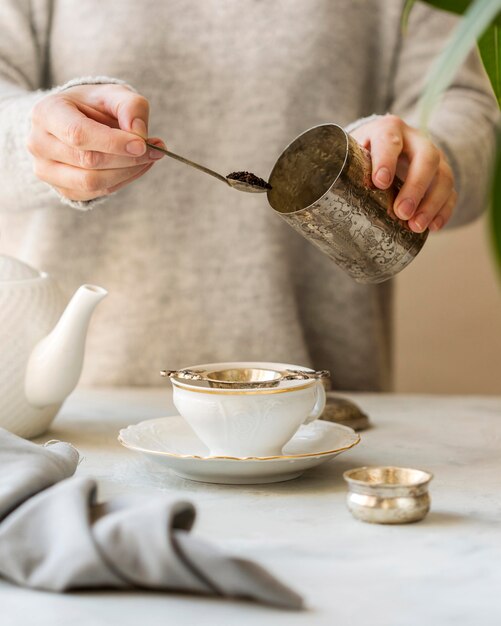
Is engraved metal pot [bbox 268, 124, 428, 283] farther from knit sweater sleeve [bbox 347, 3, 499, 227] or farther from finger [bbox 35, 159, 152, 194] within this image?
knit sweater sleeve [bbox 347, 3, 499, 227]

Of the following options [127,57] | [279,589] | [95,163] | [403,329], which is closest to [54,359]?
[95,163]

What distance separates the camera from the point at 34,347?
85 centimetres

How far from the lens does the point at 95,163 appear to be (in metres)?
0.87

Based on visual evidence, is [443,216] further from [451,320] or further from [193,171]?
[451,320]

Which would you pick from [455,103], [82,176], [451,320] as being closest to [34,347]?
[82,176]

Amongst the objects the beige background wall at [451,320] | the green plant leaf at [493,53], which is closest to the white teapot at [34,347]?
the green plant leaf at [493,53]

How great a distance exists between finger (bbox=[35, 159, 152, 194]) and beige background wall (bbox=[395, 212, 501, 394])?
1542 millimetres

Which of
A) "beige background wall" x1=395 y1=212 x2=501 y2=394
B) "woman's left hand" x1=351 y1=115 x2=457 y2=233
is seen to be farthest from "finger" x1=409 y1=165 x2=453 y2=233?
"beige background wall" x1=395 y1=212 x2=501 y2=394

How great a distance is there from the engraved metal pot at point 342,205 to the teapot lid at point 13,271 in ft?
0.81

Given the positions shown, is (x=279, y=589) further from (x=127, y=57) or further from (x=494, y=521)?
(x=127, y=57)

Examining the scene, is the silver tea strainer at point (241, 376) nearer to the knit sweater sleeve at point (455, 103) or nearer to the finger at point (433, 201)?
the finger at point (433, 201)

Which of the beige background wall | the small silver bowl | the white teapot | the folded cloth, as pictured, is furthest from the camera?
the beige background wall

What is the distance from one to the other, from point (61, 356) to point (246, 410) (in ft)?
0.74

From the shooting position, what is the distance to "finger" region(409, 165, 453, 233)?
80 cm
